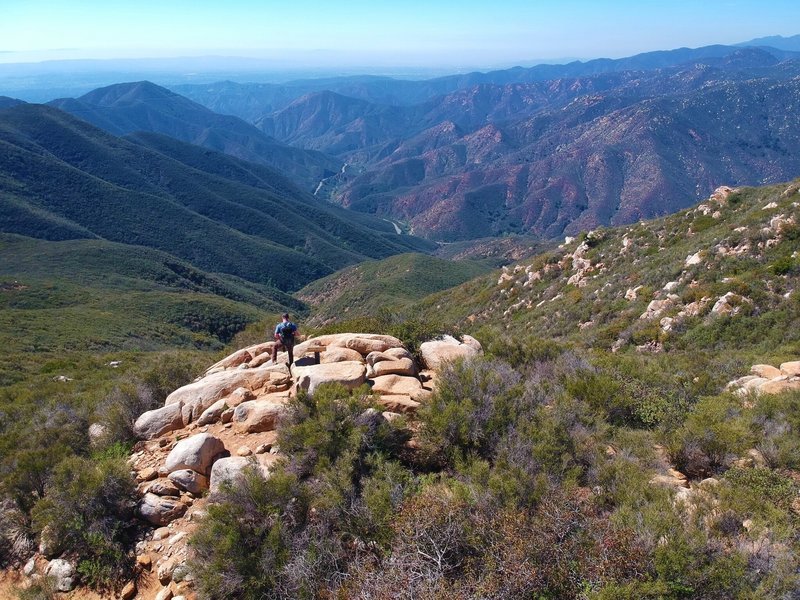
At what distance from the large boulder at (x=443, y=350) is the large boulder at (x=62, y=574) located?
30.1ft

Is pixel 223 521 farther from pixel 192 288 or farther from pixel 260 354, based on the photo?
pixel 192 288

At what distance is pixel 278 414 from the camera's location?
10.2 meters

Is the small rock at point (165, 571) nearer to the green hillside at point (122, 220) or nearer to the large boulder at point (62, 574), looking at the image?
the large boulder at point (62, 574)

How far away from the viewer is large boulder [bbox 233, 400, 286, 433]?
33.8 ft

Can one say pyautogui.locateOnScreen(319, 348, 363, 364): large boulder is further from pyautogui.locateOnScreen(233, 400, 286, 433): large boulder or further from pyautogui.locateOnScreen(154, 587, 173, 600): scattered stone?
pyautogui.locateOnScreen(154, 587, 173, 600): scattered stone

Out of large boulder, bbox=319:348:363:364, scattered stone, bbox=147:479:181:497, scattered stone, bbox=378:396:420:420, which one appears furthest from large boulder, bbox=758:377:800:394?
scattered stone, bbox=147:479:181:497

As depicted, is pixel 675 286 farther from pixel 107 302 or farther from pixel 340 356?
pixel 107 302

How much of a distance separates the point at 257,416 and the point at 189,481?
203 cm

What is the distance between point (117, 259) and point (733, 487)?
125288mm

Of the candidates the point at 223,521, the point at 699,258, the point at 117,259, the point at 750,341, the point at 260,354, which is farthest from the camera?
the point at 117,259

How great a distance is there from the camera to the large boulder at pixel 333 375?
1112 centimetres

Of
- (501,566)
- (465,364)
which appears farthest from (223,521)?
(465,364)

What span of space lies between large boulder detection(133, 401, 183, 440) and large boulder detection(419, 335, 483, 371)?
23.4 feet

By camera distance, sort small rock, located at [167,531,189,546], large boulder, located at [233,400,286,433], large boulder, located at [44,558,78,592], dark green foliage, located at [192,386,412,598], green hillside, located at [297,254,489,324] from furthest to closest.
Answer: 1. green hillside, located at [297,254,489,324]
2. large boulder, located at [233,400,286,433]
3. small rock, located at [167,531,189,546]
4. large boulder, located at [44,558,78,592]
5. dark green foliage, located at [192,386,412,598]
